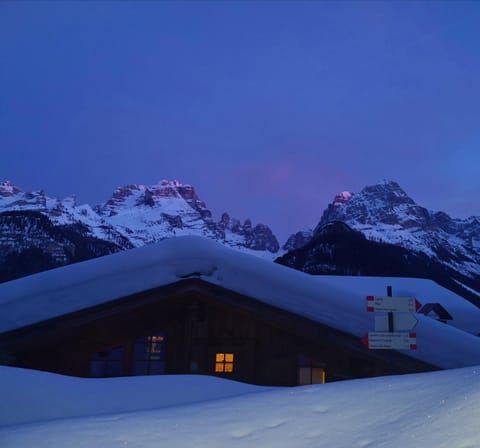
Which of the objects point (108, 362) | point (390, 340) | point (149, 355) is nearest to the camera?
point (390, 340)

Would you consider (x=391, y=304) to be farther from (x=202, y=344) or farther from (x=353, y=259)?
(x=353, y=259)

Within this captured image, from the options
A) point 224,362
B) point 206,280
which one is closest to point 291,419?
point 206,280

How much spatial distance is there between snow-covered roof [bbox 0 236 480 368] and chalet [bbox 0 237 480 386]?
0.02 m

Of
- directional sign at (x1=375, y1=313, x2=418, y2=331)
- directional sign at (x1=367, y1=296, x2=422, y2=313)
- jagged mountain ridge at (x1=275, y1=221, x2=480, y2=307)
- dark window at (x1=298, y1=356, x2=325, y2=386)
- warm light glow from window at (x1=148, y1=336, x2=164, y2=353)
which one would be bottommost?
dark window at (x1=298, y1=356, x2=325, y2=386)

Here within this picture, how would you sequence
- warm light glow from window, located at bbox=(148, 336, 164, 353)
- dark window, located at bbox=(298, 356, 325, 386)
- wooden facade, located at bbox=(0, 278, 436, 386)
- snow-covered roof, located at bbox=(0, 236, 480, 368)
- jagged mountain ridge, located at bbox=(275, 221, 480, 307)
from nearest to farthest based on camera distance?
snow-covered roof, located at bbox=(0, 236, 480, 368) → wooden facade, located at bbox=(0, 278, 436, 386) → dark window, located at bbox=(298, 356, 325, 386) → warm light glow from window, located at bbox=(148, 336, 164, 353) → jagged mountain ridge, located at bbox=(275, 221, 480, 307)

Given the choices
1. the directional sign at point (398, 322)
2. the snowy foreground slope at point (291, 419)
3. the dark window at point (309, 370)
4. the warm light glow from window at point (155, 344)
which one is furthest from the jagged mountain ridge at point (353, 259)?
the snowy foreground slope at point (291, 419)

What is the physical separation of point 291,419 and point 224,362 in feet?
20.6

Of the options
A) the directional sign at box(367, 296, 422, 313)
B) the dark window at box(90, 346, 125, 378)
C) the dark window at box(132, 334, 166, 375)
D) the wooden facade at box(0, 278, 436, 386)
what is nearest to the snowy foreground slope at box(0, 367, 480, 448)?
the directional sign at box(367, 296, 422, 313)

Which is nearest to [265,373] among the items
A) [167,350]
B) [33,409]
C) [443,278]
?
[167,350]

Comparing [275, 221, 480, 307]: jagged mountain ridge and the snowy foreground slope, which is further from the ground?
[275, 221, 480, 307]: jagged mountain ridge

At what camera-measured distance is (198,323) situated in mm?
8703

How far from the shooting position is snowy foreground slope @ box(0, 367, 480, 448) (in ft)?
7.06

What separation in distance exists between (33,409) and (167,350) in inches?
205

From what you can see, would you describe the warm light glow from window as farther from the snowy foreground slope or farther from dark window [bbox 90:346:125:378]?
the snowy foreground slope
